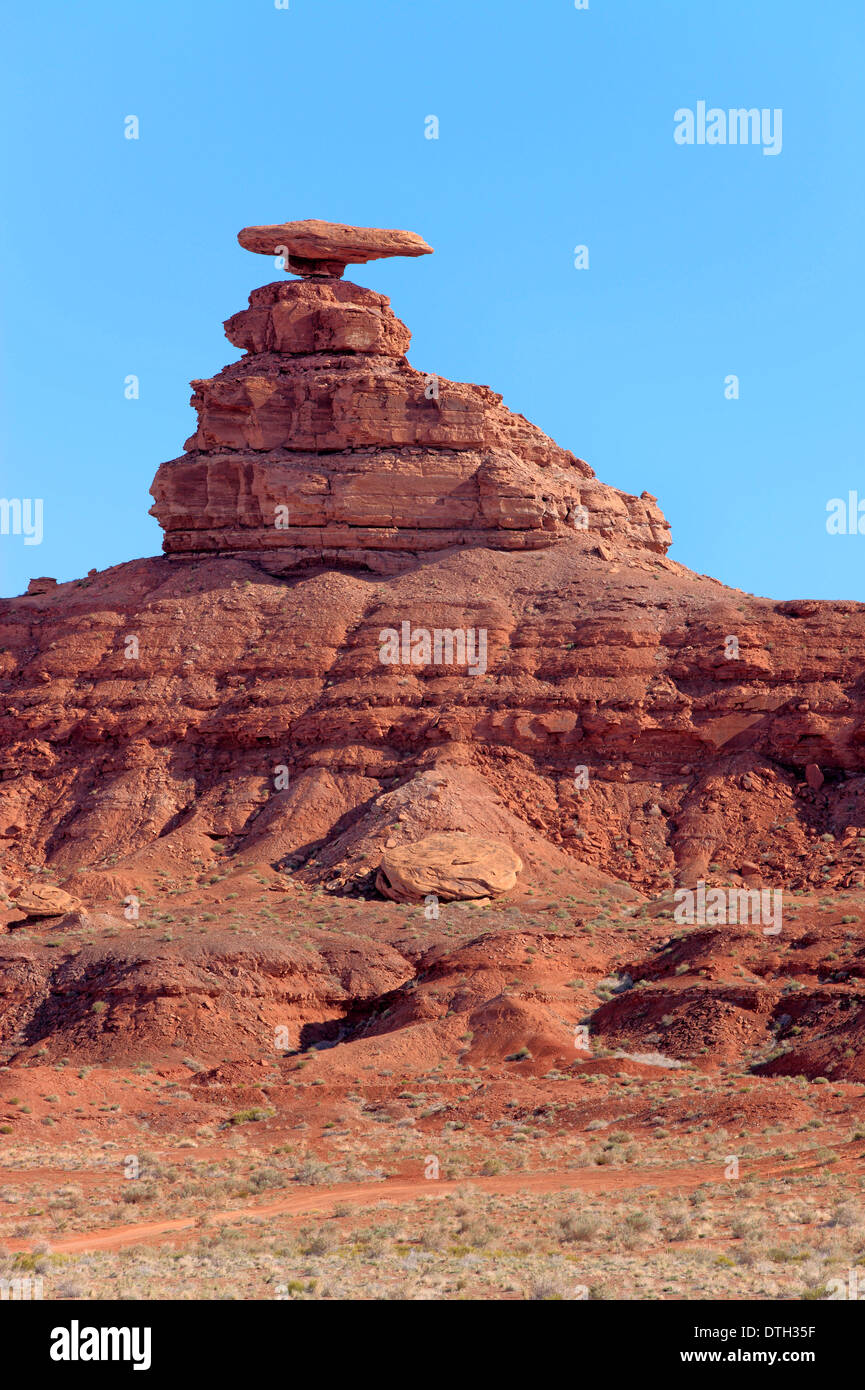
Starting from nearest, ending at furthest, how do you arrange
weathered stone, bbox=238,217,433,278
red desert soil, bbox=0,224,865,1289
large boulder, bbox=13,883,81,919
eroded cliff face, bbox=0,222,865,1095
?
red desert soil, bbox=0,224,865,1289, eroded cliff face, bbox=0,222,865,1095, large boulder, bbox=13,883,81,919, weathered stone, bbox=238,217,433,278

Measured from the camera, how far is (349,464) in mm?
62281

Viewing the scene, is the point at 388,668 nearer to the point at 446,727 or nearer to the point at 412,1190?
the point at 446,727

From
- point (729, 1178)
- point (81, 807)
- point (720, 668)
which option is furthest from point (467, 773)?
point (729, 1178)

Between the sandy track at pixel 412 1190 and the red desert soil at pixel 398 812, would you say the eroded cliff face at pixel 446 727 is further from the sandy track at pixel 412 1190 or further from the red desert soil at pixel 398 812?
the sandy track at pixel 412 1190

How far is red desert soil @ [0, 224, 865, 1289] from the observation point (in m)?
29.7

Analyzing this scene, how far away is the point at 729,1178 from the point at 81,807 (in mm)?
35571

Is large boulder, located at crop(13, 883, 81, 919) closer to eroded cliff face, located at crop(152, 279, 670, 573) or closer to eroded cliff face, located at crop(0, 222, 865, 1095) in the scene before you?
eroded cliff face, located at crop(0, 222, 865, 1095)

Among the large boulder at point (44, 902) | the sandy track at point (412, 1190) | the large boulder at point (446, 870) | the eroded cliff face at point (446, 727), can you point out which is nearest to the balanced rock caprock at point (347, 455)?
the eroded cliff face at point (446, 727)

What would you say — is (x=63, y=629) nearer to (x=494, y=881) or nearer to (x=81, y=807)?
(x=81, y=807)

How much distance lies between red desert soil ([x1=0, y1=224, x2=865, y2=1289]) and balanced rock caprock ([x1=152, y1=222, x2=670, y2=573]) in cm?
15

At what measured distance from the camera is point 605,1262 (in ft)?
54.4

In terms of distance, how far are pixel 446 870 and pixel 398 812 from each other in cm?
361

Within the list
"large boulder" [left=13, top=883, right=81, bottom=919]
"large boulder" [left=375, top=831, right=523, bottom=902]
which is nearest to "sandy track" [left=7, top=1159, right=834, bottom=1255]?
"large boulder" [left=375, top=831, right=523, bottom=902]

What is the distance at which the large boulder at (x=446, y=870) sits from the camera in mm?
43750
